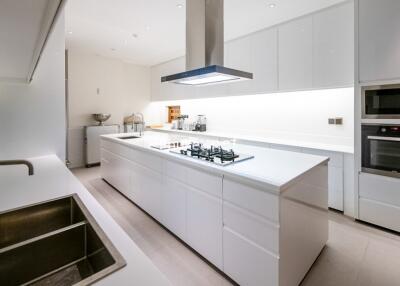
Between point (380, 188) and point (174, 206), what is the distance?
222 centimetres

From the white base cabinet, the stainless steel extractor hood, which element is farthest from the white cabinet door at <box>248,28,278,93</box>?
the white base cabinet

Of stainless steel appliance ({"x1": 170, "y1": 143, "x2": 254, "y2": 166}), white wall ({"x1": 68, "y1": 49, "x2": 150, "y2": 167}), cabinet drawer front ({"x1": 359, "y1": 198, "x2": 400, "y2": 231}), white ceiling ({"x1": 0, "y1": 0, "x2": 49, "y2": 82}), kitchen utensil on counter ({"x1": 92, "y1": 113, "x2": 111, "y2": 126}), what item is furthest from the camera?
kitchen utensil on counter ({"x1": 92, "y1": 113, "x2": 111, "y2": 126})

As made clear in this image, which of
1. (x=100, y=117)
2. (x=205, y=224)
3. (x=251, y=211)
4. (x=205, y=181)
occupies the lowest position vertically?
(x=205, y=224)

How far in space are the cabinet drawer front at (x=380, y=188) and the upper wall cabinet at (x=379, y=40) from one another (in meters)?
1.06

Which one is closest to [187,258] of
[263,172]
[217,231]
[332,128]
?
[217,231]

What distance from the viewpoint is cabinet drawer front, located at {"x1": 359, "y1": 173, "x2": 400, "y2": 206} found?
7.67 ft

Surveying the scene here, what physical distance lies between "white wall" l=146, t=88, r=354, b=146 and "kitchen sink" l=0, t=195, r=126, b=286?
130 inches

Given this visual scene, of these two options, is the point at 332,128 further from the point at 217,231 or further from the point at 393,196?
the point at 217,231

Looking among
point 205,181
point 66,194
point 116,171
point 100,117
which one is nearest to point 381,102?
point 205,181

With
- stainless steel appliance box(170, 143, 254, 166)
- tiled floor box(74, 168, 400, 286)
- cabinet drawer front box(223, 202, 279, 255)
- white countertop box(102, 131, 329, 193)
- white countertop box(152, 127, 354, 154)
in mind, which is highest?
white countertop box(152, 127, 354, 154)

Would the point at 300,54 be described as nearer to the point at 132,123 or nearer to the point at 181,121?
the point at 181,121

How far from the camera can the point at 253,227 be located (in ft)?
4.94

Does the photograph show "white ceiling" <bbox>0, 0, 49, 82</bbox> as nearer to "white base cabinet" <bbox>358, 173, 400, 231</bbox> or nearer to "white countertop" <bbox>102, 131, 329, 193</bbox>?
"white countertop" <bbox>102, 131, 329, 193</bbox>

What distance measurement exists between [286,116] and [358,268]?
2400 mm
